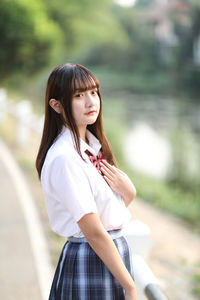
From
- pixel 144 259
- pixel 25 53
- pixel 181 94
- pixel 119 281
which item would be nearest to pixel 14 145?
pixel 25 53

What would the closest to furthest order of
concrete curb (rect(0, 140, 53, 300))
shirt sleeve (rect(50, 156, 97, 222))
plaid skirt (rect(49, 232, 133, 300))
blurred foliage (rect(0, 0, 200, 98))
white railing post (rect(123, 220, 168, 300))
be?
1. shirt sleeve (rect(50, 156, 97, 222))
2. plaid skirt (rect(49, 232, 133, 300))
3. white railing post (rect(123, 220, 168, 300))
4. concrete curb (rect(0, 140, 53, 300))
5. blurred foliage (rect(0, 0, 200, 98))

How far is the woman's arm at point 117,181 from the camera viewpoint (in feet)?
5.01

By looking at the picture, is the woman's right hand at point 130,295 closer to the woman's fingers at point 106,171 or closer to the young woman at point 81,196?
the young woman at point 81,196

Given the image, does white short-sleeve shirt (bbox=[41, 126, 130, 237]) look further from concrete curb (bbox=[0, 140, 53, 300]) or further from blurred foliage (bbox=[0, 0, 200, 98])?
blurred foliage (bbox=[0, 0, 200, 98])

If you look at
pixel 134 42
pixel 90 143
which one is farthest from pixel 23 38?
pixel 134 42

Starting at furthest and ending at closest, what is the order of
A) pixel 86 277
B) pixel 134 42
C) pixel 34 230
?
pixel 134 42 < pixel 34 230 < pixel 86 277

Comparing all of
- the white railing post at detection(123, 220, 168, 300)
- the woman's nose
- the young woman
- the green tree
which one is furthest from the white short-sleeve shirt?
the green tree

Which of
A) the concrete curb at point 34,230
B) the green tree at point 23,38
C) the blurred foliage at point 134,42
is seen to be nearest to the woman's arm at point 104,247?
the concrete curb at point 34,230

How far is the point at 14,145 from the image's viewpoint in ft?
29.5

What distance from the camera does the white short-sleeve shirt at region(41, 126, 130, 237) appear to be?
1376 millimetres

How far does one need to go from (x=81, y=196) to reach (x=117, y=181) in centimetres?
A: 21

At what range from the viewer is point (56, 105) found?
59.9 inches

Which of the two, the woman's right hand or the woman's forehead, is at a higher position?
the woman's forehead

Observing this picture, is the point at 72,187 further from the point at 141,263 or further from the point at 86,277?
the point at 141,263
